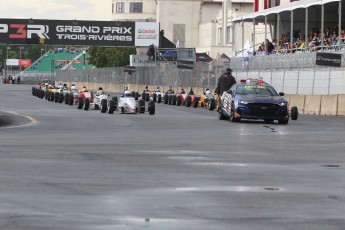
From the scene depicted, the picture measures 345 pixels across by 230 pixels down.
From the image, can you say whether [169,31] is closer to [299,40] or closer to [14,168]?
[299,40]

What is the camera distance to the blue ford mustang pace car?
106ft

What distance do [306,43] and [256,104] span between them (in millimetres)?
19526

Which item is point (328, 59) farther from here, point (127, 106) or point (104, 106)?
point (104, 106)

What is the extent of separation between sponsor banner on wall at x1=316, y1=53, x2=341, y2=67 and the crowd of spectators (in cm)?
222

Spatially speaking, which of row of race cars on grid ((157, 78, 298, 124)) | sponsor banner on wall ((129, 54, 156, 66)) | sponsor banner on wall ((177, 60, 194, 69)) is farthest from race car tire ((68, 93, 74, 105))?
sponsor banner on wall ((129, 54, 156, 66))

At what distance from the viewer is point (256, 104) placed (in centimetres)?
3241

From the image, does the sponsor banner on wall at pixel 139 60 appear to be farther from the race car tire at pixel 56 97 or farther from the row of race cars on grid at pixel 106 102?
the row of race cars on grid at pixel 106 102

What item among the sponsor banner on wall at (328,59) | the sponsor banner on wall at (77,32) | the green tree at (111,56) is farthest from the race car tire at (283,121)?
the green tree at (111,56)

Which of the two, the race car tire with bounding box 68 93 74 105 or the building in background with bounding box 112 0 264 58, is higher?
the building in background with bounding box 112 0 264 58

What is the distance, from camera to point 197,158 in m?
17.8

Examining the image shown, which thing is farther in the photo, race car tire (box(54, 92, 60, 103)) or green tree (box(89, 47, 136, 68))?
green tree (box(89, 47, 136, 68))

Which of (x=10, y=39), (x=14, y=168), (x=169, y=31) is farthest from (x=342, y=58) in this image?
(x=169, y=31)

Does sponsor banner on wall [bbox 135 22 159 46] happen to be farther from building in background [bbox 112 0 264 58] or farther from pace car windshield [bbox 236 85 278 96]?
pace car windshield [bbox 236 85 278 96]

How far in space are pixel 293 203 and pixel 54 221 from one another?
9.16ft
